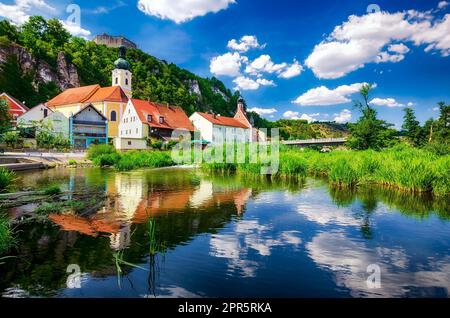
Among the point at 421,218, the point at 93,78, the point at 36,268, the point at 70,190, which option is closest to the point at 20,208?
the point at 70,190

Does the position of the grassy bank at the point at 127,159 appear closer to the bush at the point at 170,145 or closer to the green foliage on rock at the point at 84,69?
the bush at the point at 170,145

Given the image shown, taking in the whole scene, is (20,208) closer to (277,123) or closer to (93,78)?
(93,78)

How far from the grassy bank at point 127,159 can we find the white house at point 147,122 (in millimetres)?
16410

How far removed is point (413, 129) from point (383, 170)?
2168cm

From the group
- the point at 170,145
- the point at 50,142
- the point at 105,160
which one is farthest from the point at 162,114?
the point at 105,160

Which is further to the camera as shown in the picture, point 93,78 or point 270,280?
point 93,78

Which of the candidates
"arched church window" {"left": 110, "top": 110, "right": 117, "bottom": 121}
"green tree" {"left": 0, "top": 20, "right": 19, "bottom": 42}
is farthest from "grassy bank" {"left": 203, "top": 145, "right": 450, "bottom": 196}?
"green tree" {"left": 0, "top": 20, "right": 19, "bottom": 42}

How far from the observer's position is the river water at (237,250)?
5.43 meters

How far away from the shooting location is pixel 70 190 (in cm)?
1563

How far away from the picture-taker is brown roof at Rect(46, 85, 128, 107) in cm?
6594
